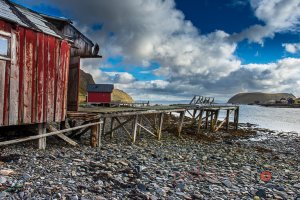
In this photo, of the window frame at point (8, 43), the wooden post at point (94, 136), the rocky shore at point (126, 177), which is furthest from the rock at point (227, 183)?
the window frame at point (8, 43)

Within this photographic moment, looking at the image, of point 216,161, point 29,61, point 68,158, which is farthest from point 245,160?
point 29,61

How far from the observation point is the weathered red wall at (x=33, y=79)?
29.2ft

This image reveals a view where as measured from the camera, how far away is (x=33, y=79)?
9742mm

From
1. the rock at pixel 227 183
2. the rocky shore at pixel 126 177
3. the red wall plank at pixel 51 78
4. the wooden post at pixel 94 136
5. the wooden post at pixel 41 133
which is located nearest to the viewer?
the rocky shore at pixel 126 177

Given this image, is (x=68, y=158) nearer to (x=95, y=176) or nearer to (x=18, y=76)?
(x=95, y=176)

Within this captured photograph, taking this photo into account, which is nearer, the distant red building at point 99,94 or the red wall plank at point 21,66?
the red wall plank at point 21,66

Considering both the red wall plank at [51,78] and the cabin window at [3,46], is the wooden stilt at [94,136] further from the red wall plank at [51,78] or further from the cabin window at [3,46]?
the cabin window at [3,46]

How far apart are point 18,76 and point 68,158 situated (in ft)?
11.2

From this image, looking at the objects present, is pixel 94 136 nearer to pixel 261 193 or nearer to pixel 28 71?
pixel 28 71

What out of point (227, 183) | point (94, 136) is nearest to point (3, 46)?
point (94, 136)

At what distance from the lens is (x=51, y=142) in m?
12.6

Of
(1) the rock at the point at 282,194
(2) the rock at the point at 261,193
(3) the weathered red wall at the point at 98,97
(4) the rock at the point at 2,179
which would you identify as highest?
(3) the weathered red wall at the point at 98,97

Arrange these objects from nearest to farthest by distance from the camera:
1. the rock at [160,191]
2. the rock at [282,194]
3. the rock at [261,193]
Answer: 1. the rock at [160,191]
2. the rock at [261,193]
3. the rock at [282,194]

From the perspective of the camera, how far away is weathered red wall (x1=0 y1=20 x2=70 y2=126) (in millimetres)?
8898
